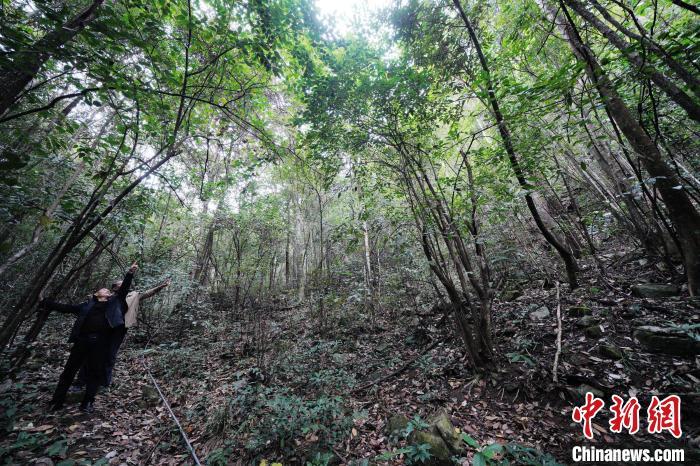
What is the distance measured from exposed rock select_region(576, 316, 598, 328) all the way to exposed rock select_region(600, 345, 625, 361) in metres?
0.60

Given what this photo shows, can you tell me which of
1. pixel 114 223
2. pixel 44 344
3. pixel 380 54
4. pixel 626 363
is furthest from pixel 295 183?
pixel 626 363

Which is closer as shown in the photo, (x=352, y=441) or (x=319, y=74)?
(x=352, y=441)

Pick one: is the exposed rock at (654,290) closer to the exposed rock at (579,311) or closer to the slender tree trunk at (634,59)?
the exposed rock at (579,311)

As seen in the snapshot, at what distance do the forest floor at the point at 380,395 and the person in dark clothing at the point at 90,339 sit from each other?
31 cm

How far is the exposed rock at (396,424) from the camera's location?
3311mm

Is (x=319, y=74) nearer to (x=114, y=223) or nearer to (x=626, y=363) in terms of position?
(x=114, y=223)

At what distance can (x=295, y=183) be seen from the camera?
12859mm

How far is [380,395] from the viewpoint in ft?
14.7

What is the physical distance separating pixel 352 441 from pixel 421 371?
1.85 metres

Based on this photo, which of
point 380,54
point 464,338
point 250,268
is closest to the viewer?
point 464,338

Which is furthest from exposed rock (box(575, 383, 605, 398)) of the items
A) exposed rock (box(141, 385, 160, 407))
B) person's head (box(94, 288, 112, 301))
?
person's head (box(94, 288, 112, 301))

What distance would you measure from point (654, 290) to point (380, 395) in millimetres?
4813

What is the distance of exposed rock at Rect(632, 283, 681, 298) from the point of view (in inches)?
160

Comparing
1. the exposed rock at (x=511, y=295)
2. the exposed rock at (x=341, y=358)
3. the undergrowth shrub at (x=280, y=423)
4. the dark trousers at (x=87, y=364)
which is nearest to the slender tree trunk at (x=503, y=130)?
the exposed rock at (x=511, y=295)
